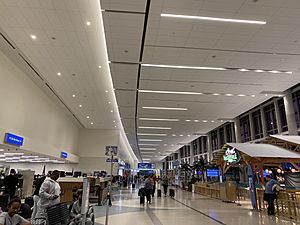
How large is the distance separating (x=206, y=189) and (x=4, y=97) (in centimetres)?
1383

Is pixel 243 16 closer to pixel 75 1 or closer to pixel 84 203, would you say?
pixel 75 1

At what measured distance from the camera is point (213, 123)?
65.1ft

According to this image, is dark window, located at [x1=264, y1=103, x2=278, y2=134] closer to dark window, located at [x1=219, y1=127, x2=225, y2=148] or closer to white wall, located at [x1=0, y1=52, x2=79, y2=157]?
dark window, located at [x1=219, y1=127, x2=225, y2=148]

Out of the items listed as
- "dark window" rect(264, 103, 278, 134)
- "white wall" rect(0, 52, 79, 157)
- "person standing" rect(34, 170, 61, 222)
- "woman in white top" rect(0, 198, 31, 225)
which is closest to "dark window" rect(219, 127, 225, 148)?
"dark window" rect(264, 103, 278, 134)

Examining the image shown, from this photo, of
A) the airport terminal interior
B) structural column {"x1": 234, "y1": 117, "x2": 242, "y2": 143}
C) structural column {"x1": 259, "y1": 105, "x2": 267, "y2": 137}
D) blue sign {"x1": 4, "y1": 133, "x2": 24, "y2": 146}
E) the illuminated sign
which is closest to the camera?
the airport terminal interior

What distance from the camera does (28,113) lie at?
1198 centimetres

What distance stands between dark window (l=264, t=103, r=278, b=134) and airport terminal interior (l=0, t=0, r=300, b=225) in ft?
0.22

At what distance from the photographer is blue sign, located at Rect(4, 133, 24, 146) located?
9.30 meters

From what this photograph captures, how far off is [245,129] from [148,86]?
35.5 feet

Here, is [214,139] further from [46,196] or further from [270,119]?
[46,196]

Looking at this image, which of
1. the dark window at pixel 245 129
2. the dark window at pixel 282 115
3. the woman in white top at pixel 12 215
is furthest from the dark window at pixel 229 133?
the woman in white top at pixel 12 215

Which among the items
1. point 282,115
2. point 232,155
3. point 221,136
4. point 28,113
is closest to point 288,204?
point 232,155

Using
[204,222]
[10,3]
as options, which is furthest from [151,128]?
[10,3]

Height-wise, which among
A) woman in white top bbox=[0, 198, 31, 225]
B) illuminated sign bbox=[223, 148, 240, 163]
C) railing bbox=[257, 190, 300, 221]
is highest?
illuminated sign bbox=[223, 148, 240, 163]
